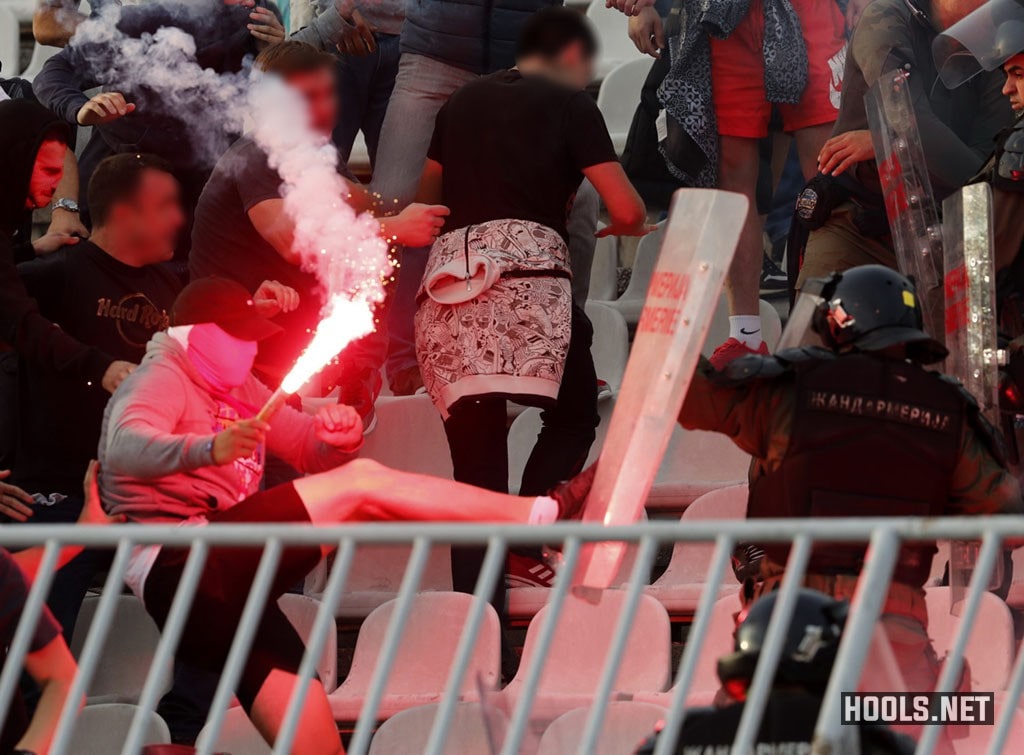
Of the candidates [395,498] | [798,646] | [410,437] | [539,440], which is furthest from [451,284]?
[798,646]

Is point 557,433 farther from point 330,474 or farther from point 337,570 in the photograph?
point 337,570

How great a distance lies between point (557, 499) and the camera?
528 cm

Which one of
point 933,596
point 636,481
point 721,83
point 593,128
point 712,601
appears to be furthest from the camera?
point 721,83

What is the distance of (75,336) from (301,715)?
1822 mm

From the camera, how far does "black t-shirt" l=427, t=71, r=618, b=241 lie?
6.28 metres

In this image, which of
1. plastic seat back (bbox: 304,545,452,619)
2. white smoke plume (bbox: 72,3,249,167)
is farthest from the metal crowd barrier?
white smoke plume (bbox: 72,3,249,167)

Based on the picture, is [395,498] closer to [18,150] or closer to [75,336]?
[75,336]

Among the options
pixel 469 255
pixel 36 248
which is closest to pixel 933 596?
pixel 469 255

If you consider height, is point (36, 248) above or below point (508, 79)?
below

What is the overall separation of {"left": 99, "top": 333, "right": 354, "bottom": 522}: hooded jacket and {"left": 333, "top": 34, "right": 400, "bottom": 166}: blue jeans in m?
2.10

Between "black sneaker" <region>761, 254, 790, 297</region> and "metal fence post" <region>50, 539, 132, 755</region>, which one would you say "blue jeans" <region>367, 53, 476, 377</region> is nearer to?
"black sneaker" <region>761, 254, 790, 297</region>

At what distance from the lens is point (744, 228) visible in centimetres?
721

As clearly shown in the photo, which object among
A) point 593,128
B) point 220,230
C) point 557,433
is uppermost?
point 593,128

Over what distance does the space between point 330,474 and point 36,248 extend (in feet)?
5.88
